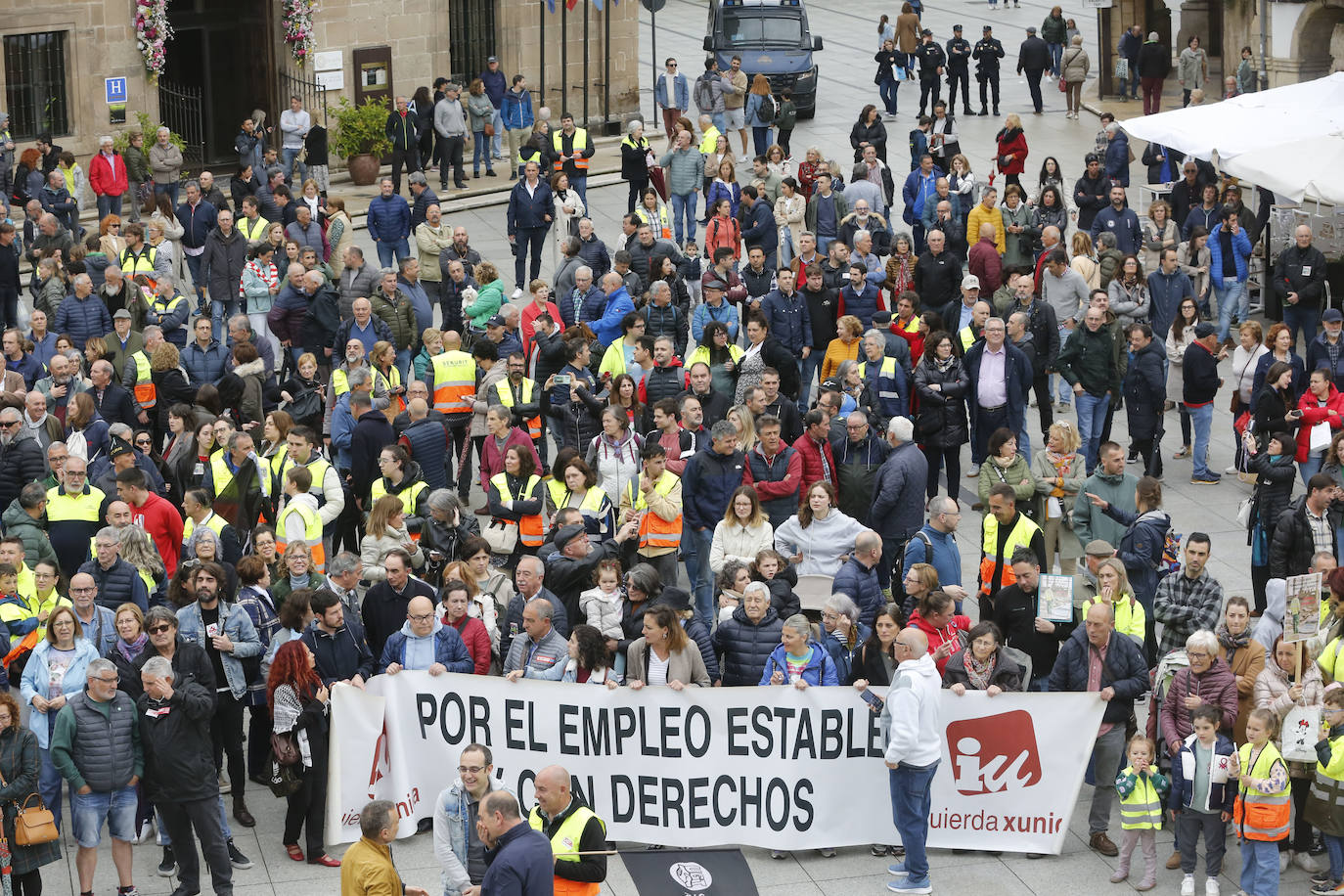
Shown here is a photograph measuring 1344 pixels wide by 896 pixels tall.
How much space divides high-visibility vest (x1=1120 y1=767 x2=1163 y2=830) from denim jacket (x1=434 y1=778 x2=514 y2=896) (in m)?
3.93

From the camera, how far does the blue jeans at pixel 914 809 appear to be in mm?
11664

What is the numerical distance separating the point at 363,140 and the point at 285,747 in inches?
833

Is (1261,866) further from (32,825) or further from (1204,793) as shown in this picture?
(32,825)

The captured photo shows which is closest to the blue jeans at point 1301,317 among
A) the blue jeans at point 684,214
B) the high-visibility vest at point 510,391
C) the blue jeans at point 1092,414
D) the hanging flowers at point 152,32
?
the blue jeans at point 1092,414

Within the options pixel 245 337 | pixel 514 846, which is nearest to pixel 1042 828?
pixel 514 846

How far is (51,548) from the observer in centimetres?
1422

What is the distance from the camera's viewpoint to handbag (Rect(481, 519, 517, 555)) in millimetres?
14477

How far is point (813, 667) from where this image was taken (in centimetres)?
1228

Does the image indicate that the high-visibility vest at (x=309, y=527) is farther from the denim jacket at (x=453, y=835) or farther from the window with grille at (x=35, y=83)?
the window with grille at (x=35, y=83)

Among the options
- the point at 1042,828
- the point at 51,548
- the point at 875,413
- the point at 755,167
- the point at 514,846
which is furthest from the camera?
the point at 755,167

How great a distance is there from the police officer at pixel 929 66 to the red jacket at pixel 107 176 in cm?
1547

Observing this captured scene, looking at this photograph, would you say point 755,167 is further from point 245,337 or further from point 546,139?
point 245,337

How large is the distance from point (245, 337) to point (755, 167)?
28.6ft

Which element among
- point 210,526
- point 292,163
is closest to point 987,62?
point 292,163
